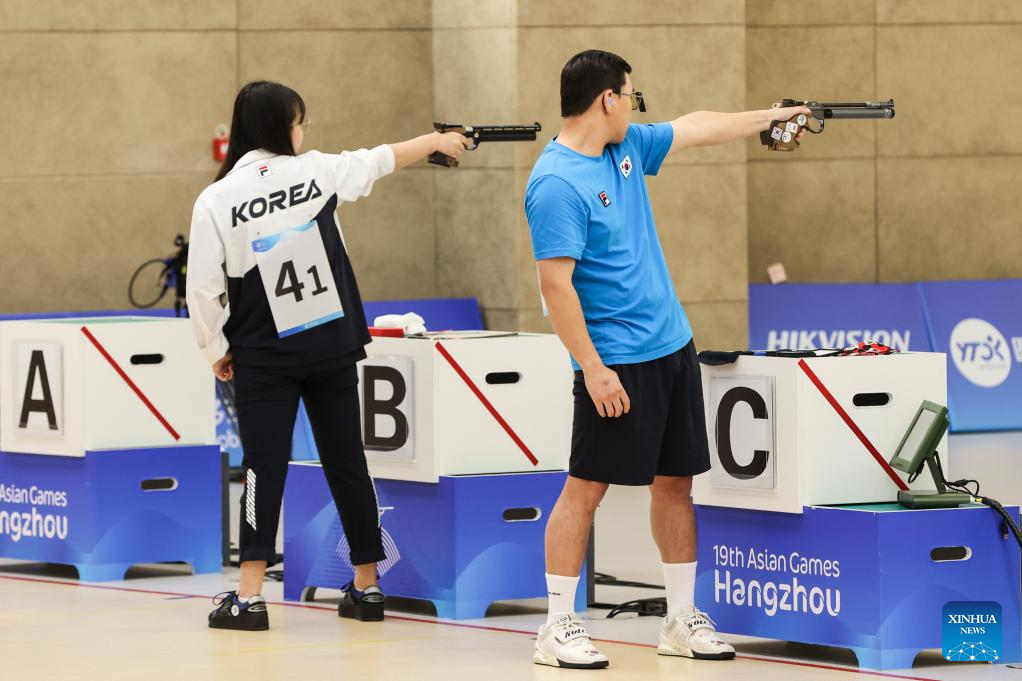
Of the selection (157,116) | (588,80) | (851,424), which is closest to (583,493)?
(851,424)

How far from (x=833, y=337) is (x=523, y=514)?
20.2 ft

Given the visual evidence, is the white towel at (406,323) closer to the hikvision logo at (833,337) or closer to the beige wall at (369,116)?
the beige wall at (369,116)

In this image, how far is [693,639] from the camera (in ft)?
20.1

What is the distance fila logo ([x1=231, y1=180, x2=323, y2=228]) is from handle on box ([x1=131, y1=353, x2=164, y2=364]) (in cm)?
151

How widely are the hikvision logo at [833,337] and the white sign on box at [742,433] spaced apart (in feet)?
21.3

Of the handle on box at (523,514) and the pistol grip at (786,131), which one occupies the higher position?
the pistol grip at (786,131)

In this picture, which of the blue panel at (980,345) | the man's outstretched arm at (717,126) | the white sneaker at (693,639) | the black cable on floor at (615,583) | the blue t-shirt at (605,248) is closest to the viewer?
the blue t-shirt at (605,248)

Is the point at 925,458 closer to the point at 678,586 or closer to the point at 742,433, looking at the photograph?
the point at 742,433

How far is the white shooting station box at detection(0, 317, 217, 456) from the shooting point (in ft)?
25.7

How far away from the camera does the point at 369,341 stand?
6.80 m

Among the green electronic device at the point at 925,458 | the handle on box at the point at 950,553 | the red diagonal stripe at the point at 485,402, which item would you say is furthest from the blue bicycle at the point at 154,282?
the handle on box at the point at 950,553

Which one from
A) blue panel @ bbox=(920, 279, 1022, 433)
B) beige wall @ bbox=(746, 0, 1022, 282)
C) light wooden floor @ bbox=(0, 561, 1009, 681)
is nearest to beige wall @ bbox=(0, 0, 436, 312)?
beige wall @ bbox=(746, 0, 1022, 282)

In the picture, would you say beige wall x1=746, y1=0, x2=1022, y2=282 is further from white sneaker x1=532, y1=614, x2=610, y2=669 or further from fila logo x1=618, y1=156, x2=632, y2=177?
white sneaker x1=532, y1=614, x2=610, y2=669

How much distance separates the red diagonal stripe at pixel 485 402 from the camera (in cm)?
695
